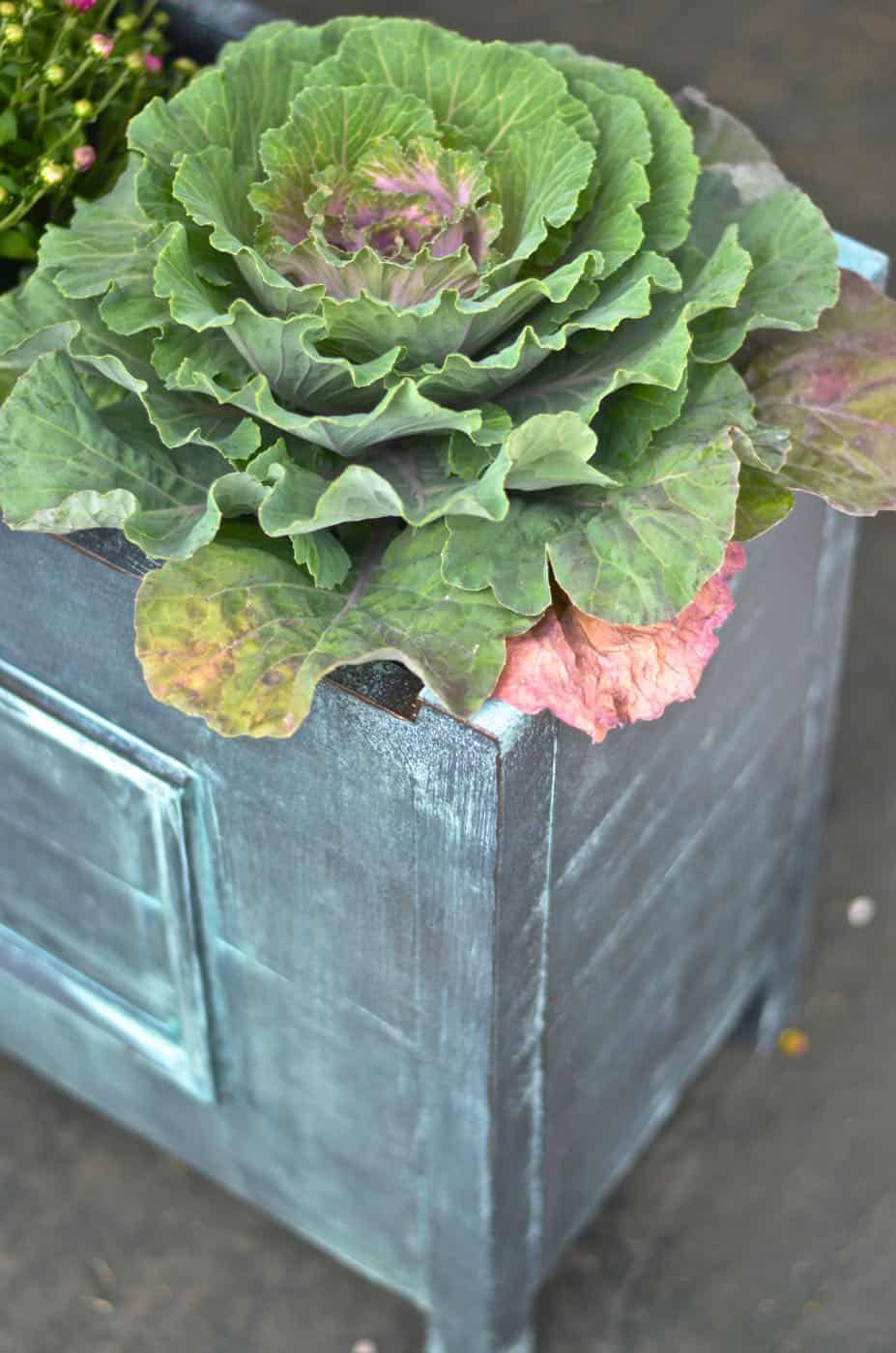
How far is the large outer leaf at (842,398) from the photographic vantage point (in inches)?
50.5

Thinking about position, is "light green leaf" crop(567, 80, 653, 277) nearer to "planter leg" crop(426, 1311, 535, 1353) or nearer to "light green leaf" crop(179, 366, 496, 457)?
"light green leaf" crop(179, 366, 496, 457)

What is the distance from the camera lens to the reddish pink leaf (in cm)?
115

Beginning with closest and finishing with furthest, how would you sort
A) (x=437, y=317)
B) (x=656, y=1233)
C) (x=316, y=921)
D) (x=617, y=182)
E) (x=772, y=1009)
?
1. (x=437, y=317)
2. (x=617, y=182)
3. (x=316, y=921)
4. (x=656, y=1233)
5. (x=772, y=1009)

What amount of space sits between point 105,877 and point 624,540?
1.87 feet

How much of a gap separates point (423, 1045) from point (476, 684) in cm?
41

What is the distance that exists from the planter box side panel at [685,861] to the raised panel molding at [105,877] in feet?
0.97

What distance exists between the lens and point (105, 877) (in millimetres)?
1499

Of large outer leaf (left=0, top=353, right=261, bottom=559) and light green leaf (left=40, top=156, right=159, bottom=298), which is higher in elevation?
light green leaf (left=40, top=156, right=159, bottom=298)

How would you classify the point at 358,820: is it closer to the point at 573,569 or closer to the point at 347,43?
the point at 573,569

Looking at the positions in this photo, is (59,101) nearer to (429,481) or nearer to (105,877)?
(429,481)

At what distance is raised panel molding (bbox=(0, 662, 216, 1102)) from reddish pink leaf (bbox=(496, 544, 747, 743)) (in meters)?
0.31

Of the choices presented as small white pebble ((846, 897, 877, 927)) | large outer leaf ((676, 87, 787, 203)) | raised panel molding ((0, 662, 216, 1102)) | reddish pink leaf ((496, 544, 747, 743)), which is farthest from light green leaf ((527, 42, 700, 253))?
small white pebble ((846, 897, 877, 927))

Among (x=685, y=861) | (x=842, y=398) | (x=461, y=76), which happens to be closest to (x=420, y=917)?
(x=685, y=861)

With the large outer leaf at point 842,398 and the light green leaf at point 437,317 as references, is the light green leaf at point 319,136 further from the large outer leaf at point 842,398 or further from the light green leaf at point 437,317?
the large outer leaf at point 842,398
